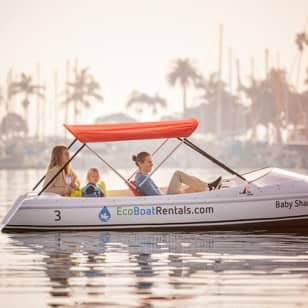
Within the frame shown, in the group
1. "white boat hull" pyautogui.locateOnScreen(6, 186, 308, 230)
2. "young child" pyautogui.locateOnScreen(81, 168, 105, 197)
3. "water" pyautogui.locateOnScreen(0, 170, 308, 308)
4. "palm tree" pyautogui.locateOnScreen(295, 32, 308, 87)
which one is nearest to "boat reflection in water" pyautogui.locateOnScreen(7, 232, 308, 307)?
"water" pyautogui.locateOnScreen(0, 170, 308, 308)

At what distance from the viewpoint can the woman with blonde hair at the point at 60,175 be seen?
89.7 feet

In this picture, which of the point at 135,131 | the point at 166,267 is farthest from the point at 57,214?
the point at 166,267

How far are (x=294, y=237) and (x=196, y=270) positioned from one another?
6748mm

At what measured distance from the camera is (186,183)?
26703 mm

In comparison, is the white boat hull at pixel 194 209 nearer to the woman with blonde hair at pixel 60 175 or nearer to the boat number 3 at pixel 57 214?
the boat number 3 at pixel 57 214

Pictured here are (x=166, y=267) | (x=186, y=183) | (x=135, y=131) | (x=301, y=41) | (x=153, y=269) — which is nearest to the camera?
(x=153, y=269)

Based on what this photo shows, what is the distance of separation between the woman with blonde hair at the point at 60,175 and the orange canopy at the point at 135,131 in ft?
1.45

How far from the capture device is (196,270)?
64.2ft

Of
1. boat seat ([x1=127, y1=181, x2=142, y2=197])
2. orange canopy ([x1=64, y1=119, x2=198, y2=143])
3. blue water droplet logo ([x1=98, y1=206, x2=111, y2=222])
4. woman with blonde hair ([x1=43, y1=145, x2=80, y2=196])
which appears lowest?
blue water droplet logo ([x1=98, y1=206, x2=111, y2=222])

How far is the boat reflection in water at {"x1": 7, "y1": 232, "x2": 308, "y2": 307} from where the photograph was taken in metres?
16.4

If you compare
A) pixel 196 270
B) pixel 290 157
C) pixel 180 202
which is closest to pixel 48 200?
pixel 180 202

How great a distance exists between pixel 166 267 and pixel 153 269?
0.35 m

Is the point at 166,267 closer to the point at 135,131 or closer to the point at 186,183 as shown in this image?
the point at 186,183

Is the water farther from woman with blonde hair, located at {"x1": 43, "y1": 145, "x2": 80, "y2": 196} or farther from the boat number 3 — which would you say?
woman with blonde hair, located at {"x1": 43, "y1": 145, "x2": 80, "y2": 196}
